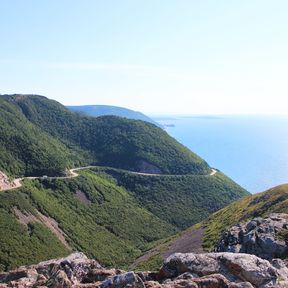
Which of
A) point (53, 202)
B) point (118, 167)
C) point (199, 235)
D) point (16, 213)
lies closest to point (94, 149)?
point (118, 167)

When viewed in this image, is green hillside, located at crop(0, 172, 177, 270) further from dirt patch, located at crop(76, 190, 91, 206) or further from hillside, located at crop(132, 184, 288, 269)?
hillside, located at crop(132, 184, 288, 269)

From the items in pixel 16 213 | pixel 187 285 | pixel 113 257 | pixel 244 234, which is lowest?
pixel 113 257

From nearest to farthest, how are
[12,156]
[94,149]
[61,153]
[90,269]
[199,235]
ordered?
1. [90,269]
2. [199,235]
3. [12,156]
4. [61,153]
5. [94,149]

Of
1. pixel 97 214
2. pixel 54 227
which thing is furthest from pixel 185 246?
pixel 97 214

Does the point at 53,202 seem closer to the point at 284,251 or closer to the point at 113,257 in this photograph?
the point at 113,257

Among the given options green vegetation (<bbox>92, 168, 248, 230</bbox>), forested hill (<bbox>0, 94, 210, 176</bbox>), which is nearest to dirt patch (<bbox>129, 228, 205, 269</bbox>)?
green vegetation (<bbox>92, 168, 248, 230</bbox>)

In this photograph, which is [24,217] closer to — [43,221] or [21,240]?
[43,221]
